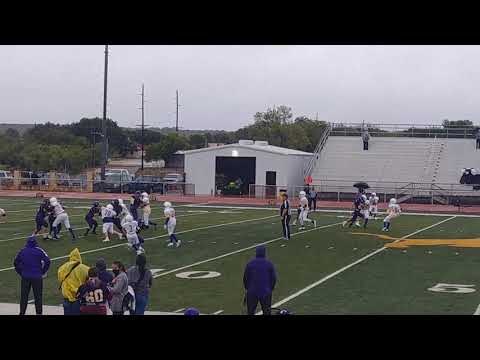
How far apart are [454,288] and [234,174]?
34678mm

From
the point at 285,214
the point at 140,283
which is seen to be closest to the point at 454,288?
the point at 140,283

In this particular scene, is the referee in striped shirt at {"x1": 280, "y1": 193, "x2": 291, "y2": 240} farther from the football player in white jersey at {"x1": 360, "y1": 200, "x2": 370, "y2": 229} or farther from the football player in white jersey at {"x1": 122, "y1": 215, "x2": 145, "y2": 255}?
the football player in white jersey at {"x1": 122, "y1": 215, "x2": 145, "y2": 255}

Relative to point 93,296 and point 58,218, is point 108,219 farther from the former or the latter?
point 93,296

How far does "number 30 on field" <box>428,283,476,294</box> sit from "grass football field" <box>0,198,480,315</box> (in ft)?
0.06

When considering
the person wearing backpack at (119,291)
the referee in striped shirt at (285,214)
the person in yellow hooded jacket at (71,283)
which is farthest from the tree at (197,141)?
the person wearing backpack at (119,291)

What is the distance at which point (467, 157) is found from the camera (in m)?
46.2

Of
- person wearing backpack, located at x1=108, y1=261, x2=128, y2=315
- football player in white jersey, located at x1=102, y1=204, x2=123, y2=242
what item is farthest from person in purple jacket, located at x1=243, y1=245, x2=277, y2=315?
football player in white jersey, located at x1=102, y1=204, x2=123, y2=242

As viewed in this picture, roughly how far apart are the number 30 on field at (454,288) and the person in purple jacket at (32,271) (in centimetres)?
649

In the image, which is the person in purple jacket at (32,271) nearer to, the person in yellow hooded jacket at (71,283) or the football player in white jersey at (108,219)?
the person in yellow hooded jacket at (71,283)

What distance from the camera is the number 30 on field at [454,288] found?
42.7 ft

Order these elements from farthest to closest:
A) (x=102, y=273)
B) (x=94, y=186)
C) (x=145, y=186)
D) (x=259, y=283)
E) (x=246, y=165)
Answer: (x=246, y=165) → (x=94, y=186) → (x=145, y=186) → (x=259, y=283) → (x=102, y=273)

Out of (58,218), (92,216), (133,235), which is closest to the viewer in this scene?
(133,235)

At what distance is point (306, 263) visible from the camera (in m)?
16.4
